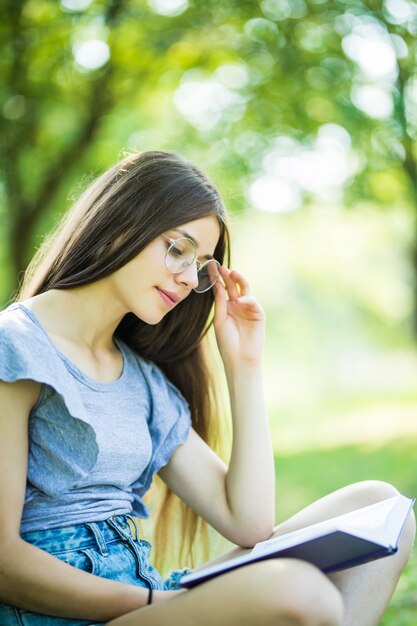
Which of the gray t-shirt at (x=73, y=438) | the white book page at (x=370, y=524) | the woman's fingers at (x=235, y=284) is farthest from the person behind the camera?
the woman's fingers at (x=235, y=284)

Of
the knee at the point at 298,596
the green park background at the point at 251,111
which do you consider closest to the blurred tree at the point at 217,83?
the green park background at the point at 251,111

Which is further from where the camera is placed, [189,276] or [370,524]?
[189,276]

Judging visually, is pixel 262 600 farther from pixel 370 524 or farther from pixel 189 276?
pixel 189 276

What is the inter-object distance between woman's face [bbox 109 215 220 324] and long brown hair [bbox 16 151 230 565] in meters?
0.02

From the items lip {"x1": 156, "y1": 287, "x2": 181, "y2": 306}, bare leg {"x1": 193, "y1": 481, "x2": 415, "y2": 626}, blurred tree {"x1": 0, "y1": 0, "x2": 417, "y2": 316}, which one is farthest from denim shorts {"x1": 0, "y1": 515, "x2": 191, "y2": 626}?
blurred tree {"x1": 0, "y1": 0, "x2": 417, "y2": 316}

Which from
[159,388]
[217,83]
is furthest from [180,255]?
[217,83]

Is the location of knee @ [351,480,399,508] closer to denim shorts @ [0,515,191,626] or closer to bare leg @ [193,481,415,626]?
bare leg @ [193,481,415,626]

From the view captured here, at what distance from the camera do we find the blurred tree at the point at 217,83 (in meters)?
8.51

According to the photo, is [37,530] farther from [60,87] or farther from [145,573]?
[60,87]

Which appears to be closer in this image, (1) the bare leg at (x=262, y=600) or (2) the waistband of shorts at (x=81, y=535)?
(1) the bare leg at (x=262, y=600)

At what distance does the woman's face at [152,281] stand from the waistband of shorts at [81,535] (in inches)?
22.4

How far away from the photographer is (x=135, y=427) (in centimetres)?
236

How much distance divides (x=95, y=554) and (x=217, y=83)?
942cm

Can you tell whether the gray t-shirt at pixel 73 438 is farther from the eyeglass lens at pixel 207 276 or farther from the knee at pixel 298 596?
the knee at pixel 298 596
